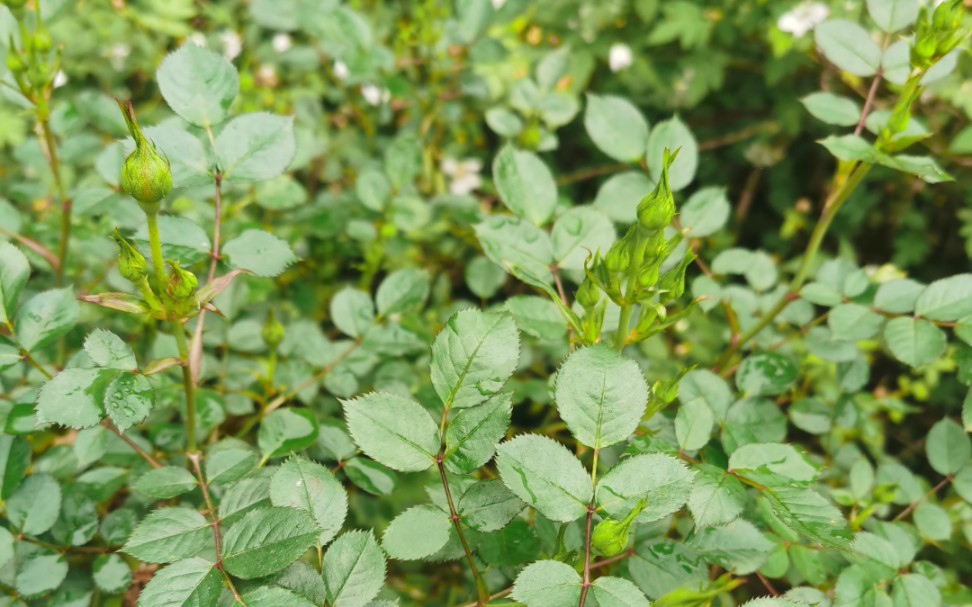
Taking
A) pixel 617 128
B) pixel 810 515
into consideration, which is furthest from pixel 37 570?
pixel 617 128

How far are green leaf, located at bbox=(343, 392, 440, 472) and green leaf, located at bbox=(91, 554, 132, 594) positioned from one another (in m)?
0.49

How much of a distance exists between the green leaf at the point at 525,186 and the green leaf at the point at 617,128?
0.14 metres

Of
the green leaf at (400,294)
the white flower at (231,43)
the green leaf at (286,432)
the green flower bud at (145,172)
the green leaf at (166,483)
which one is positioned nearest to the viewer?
the green flower bud at (145,172)

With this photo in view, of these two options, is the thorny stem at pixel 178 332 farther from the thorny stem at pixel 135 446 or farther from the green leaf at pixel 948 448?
the green leaf at pixel 948 448

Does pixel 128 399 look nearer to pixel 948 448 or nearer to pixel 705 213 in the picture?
pixel 705 213

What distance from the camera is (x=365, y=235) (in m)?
1.67

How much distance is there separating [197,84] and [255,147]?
121mm

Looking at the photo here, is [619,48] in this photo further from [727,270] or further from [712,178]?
[727,270]

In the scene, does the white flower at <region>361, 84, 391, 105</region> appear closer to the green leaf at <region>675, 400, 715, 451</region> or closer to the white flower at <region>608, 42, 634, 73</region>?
the white flower at <region>608, 42, 634, 73</region>

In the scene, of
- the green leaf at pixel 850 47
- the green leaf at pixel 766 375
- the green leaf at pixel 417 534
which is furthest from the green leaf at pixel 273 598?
the green leaf at pixel 850 47

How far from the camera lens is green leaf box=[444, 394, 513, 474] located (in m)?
0.84

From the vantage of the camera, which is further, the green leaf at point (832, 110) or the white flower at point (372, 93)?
the white flower at point (372, 93)

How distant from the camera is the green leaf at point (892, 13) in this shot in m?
1.20

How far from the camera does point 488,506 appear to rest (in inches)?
34.3
